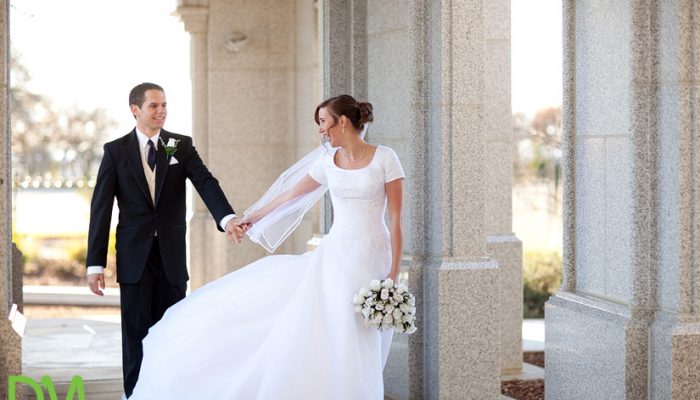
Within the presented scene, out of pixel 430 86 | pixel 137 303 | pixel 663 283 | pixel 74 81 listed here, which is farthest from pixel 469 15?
pixel 74 81

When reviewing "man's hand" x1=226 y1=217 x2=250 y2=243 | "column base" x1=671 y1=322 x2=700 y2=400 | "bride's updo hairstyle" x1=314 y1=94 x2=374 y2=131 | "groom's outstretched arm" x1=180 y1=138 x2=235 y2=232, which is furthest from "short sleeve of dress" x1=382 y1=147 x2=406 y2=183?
"column base" x1=671 y1=322 x2=700 y2=400

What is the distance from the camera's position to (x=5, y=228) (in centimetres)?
682

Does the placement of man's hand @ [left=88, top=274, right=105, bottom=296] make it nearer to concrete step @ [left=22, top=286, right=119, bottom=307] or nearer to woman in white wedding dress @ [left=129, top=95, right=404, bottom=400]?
woman in white wedding dress @ [left=129, top=95, right=404, bottom=400]

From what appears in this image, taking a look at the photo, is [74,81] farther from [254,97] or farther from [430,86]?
[430,86]

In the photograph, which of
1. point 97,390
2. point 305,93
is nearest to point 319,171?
point 97,390

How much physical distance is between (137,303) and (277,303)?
0.89 meters

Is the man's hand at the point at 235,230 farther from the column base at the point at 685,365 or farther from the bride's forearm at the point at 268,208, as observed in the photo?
the column base at the point at 685,365

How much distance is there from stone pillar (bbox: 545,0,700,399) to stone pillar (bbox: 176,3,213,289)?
6.71 meters

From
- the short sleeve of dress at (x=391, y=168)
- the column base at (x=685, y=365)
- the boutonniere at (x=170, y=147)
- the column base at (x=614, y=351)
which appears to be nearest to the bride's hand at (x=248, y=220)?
the boutonniere at (x=170, y=147)

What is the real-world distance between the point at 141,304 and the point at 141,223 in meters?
0.47

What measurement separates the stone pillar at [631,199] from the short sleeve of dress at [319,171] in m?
1.63

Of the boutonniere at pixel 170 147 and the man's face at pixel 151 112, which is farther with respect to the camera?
the boutonniere at pixel 170 147

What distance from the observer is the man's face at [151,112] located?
658 centimetres

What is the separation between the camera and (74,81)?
1062 inches
